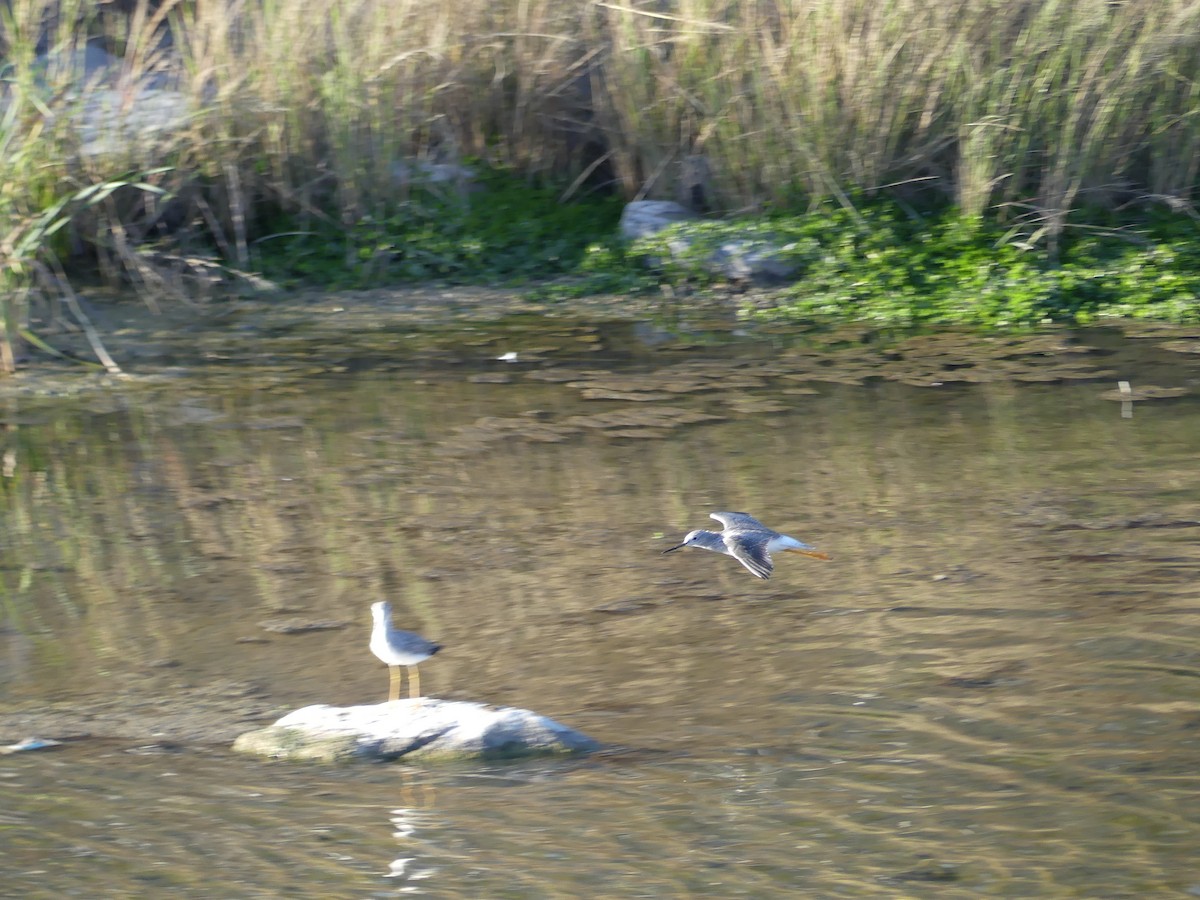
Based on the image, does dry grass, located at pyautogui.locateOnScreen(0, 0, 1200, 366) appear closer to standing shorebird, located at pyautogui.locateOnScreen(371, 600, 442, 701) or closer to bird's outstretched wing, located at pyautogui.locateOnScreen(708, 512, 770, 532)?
bird's outstretched wing, located at pyautogui.locateOnScreen(708, 512, 770, 532)

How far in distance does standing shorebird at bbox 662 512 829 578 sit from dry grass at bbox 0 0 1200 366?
14.8 feet

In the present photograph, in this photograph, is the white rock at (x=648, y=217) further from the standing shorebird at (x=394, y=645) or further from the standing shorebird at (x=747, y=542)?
the standing shorebird at (x=394, y=645)

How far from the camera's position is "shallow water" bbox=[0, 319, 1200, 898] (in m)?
3.31

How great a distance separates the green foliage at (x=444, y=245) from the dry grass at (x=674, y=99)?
0.19 m

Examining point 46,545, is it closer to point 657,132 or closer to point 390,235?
point 390,235

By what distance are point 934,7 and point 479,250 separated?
313 centimetres

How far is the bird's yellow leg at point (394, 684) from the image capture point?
164 inches

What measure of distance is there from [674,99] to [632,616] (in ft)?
17.4

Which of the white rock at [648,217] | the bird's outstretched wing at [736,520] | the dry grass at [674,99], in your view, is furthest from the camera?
the white rock at [648,217]

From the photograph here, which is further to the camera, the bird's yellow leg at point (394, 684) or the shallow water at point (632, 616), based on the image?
the bird's yellow leg at point (394, 684)

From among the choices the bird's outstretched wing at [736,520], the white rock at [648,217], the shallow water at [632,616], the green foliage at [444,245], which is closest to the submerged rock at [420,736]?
the shallow water at [632,616]

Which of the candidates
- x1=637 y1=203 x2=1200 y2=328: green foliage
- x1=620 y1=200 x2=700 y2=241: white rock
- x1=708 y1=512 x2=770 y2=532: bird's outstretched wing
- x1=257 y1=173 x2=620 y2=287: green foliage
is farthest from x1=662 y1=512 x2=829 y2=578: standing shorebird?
x1=257 y1=173 x2=620 y2=287: green foliage

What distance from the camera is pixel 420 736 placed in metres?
3.80

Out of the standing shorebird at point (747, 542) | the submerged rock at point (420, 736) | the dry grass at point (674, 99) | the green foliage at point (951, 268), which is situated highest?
the dry grass at point (674, 99)
